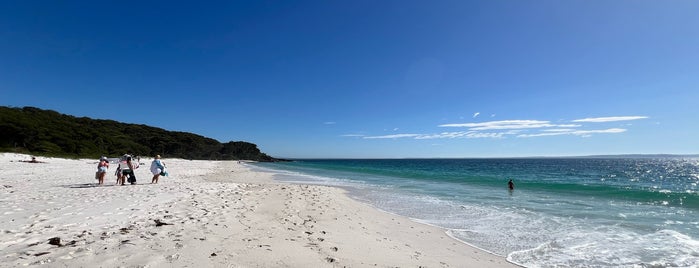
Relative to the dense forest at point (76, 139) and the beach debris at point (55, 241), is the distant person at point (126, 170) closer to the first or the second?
the beach debris at point (55, 241)

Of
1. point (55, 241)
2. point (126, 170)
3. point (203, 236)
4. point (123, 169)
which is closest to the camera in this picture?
point (55, 241)

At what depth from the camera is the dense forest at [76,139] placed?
2105 inches

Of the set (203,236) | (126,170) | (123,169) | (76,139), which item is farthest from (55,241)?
(76,139)

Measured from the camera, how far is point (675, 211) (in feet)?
52.2

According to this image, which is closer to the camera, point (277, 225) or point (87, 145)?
point (277, 225)

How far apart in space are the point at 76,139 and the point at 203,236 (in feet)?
250

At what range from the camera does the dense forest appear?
53469mm

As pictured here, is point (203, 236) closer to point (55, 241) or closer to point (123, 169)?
point (55, 241)

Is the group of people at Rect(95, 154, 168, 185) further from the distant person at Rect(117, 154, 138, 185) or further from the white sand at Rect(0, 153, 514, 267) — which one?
the white sand at Rect(0, 153, 514, 267)

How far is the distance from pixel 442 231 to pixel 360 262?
5120mm

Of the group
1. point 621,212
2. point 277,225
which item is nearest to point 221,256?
point 277,225

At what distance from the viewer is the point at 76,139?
208 feet

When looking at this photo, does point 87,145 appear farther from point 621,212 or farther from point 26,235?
point 621,212

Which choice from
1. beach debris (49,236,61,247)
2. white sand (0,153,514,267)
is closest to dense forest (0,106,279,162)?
white sand (0,153,514,267)
